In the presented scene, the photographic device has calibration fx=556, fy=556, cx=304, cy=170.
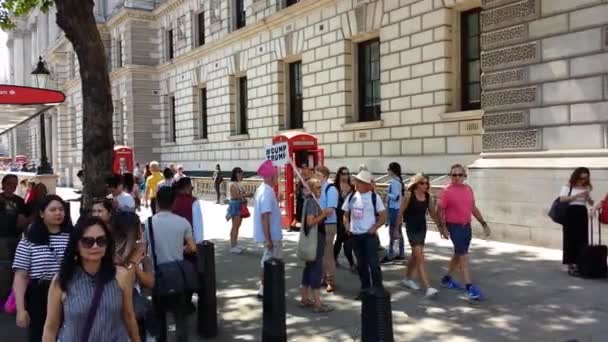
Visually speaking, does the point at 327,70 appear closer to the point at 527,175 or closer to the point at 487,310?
the point at 527,175

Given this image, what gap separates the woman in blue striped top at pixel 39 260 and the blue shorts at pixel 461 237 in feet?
15.3

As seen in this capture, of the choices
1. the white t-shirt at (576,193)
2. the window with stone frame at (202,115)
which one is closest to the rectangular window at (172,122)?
the window with stone frame at (202,115)

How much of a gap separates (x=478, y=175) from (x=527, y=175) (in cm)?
118

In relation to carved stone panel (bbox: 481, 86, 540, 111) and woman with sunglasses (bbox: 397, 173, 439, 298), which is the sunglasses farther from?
carved stone panel (bbox: 481, 86, 540, 111)

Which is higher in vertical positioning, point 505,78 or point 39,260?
point 505,78

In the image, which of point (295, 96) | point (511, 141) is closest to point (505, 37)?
point (511, 141)

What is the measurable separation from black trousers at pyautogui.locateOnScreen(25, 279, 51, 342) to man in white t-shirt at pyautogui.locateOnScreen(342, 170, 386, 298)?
3.66 m

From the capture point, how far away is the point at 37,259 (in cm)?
430

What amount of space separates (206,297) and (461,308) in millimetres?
3033

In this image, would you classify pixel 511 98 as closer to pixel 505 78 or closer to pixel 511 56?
pixel 505 78

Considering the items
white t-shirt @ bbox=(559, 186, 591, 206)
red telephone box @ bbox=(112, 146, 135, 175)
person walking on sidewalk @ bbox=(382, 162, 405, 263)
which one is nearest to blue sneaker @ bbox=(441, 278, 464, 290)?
person walking on sidewalk @ bbox=(382, 162, 405, 263)

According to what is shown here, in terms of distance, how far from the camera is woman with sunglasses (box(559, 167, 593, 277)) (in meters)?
8.24

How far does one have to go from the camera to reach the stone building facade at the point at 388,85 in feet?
34.1

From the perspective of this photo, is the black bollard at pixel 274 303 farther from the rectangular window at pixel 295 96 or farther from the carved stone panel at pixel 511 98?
the rectangular window at pixel 295 96
